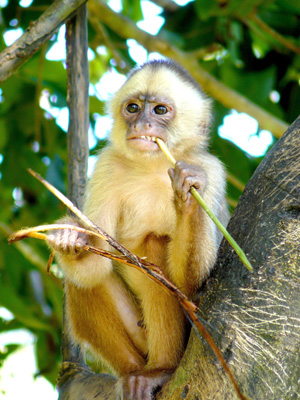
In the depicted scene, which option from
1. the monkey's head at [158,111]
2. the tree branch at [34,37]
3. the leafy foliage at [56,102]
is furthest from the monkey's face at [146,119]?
the leafy foliage at [56,102]

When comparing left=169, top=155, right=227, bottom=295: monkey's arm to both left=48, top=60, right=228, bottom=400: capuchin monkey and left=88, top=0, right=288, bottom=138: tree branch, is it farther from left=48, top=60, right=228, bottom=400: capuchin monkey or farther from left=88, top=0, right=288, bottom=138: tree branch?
left=88, top=0, right=288, bottom=138: tree branch

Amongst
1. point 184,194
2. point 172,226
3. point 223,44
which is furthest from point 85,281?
point 223,44

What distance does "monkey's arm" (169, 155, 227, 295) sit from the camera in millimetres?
2803

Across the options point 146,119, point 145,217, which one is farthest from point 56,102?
point 145,217

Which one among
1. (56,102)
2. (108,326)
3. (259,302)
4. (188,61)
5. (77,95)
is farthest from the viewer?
(188,61)

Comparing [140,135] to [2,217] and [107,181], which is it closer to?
[107,181]

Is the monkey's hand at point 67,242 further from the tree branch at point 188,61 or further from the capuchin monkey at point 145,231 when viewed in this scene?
the tree branch at point 188,61

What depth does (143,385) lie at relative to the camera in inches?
118

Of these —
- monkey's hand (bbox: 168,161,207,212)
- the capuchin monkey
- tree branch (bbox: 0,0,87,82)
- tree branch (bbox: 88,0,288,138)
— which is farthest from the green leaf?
tree branch (bbox: 88,0,288,138)

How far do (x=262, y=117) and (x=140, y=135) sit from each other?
206cm

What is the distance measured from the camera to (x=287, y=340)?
2178 mm

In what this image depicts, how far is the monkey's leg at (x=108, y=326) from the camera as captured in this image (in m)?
3.47

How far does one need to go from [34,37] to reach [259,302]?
7.14 ft

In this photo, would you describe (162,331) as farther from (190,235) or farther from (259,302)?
(259,302)
